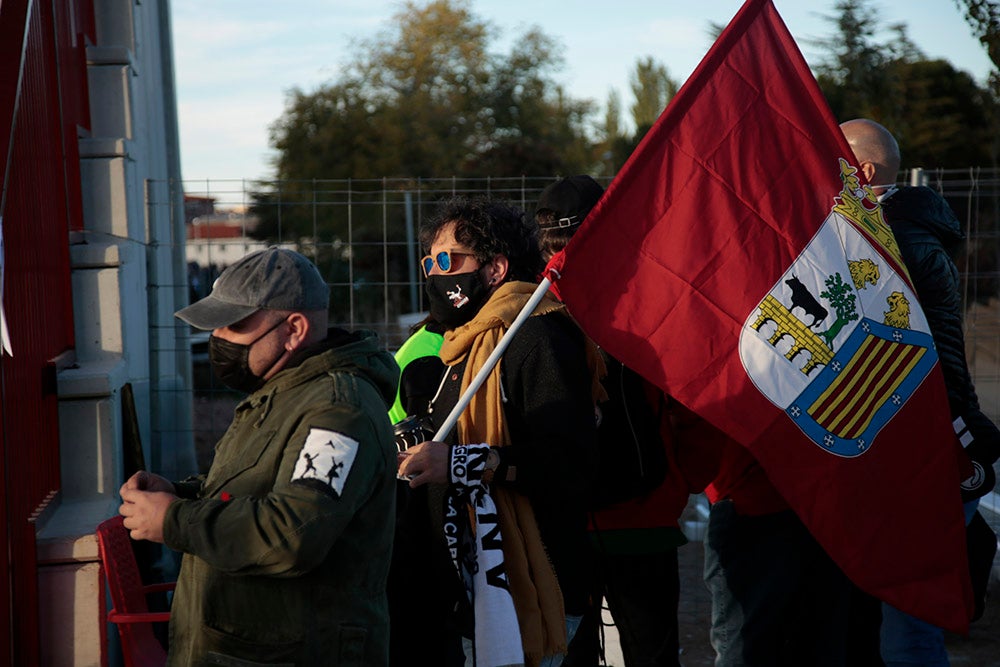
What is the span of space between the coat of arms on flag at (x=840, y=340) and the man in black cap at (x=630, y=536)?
0.48 m

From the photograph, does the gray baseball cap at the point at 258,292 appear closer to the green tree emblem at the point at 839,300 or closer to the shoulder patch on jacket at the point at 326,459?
the shoulder patch on jacket at the point at 326,459

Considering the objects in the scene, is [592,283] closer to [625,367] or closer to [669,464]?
[625,367]

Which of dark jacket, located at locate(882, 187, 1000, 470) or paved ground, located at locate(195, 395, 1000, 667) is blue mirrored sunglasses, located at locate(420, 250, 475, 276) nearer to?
dark jacket, located at locate(882, 187, 1000, 470)

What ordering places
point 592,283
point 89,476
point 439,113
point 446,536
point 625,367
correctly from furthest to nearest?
point 439,113 < point 89,476 < point 625,367 < point 592,283 < point 446,536

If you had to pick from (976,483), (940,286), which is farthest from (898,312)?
(976,483)

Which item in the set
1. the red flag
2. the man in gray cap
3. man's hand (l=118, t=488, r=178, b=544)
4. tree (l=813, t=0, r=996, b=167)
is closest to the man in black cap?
the red flag

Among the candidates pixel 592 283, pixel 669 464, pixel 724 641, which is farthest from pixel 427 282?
pixel 724 641

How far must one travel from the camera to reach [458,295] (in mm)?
3465

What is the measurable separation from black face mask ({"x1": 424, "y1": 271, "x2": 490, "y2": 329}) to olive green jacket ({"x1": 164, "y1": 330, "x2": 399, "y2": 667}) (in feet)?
2.80

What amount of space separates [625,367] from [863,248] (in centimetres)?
84

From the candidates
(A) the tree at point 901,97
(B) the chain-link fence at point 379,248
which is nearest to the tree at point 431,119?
(B) the chain-link fence at point 379,248

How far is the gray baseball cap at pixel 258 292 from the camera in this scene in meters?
2.58

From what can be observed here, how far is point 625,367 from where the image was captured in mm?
3740

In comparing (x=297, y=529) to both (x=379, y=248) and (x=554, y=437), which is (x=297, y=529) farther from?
(x=379, y=248)
